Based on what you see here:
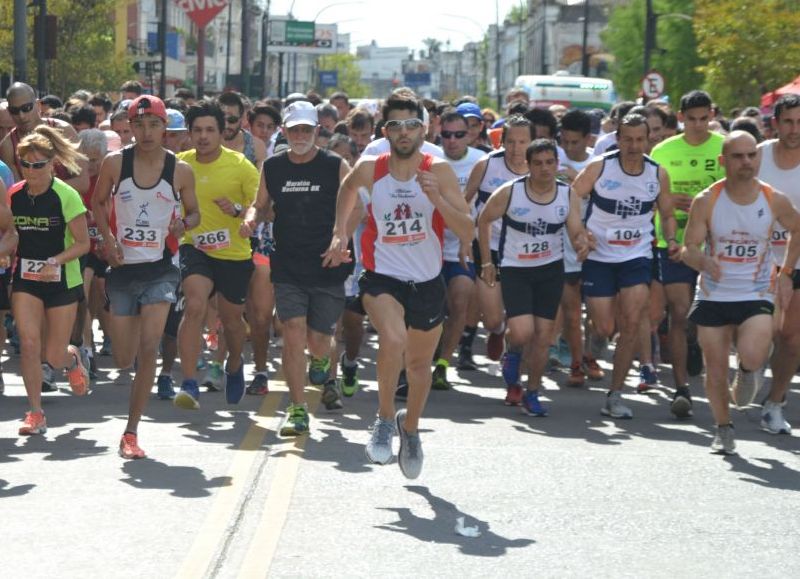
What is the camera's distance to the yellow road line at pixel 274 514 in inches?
273

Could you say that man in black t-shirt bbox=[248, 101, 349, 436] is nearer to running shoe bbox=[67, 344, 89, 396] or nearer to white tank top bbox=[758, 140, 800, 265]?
running shoe bbox=[67, 344, 89, 396]

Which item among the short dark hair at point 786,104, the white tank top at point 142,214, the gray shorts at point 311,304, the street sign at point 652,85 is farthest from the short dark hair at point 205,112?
the street sign at point 652,85

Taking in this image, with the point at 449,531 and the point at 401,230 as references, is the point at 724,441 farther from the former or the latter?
the point at 449,531

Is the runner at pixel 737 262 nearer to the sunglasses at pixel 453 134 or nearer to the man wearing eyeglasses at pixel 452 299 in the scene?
the man wearing eyeglasses at pixel 452 299

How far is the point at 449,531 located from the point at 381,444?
1185mm

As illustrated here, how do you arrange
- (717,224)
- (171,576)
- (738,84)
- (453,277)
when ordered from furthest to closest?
(738,84) → (453,277) → (717,224) → (171,576)

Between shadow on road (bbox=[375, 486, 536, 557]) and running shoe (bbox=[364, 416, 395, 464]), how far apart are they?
1.71 feet

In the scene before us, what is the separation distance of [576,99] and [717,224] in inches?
1279

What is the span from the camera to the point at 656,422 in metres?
11.6

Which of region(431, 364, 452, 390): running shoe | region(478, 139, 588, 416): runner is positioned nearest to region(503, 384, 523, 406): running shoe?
region(478, 139, 588, 416): runner

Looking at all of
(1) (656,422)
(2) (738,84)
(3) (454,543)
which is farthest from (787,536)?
(2) (738,84)

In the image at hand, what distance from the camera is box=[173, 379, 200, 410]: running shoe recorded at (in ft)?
36.4

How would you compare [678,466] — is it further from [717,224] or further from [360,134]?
[360,134]

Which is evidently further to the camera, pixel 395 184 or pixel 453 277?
pixel 453 277
